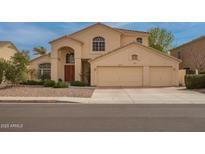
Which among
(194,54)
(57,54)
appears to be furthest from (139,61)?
(194,54)

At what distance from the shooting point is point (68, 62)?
36.4 meters

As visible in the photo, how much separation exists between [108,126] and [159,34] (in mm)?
44217

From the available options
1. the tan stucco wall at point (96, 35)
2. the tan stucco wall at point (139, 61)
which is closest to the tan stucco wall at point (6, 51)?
the tan stucco wall at point (96, 35)

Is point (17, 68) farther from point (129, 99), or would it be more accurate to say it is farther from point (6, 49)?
point (6, 49)

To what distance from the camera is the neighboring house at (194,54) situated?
36994 mm

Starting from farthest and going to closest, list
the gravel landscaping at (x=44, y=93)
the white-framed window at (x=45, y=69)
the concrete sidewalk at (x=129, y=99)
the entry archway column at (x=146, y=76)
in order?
the white-framed window at (x=45, y=69)
the entry archway column at (x=146, y=76)
the gravel landscaping at (x=44, y=93)
the concrete sidewalk at (x=129, y=99)

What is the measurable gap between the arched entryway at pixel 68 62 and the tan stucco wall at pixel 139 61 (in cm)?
525

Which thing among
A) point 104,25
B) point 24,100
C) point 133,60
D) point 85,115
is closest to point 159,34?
point 104,25

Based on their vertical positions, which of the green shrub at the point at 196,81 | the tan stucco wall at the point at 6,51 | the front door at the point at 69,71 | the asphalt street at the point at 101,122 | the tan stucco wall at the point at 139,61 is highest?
the tan stucco wall at the point at 6,51

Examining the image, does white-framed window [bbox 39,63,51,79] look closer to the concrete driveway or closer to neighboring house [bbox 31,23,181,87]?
neighboring house [bbox 31,23,181,87]

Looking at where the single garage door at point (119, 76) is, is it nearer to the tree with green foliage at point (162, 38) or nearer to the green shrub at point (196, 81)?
the green shrub at point (196, 81)

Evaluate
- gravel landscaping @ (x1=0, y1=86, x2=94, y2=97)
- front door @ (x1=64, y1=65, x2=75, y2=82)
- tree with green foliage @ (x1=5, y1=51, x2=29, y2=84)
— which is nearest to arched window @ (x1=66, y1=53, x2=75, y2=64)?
front door @ (x1=64, y1=65, x2=75, y2=82)

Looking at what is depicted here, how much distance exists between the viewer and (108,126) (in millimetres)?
9336

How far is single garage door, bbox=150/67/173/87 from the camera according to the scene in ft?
102
